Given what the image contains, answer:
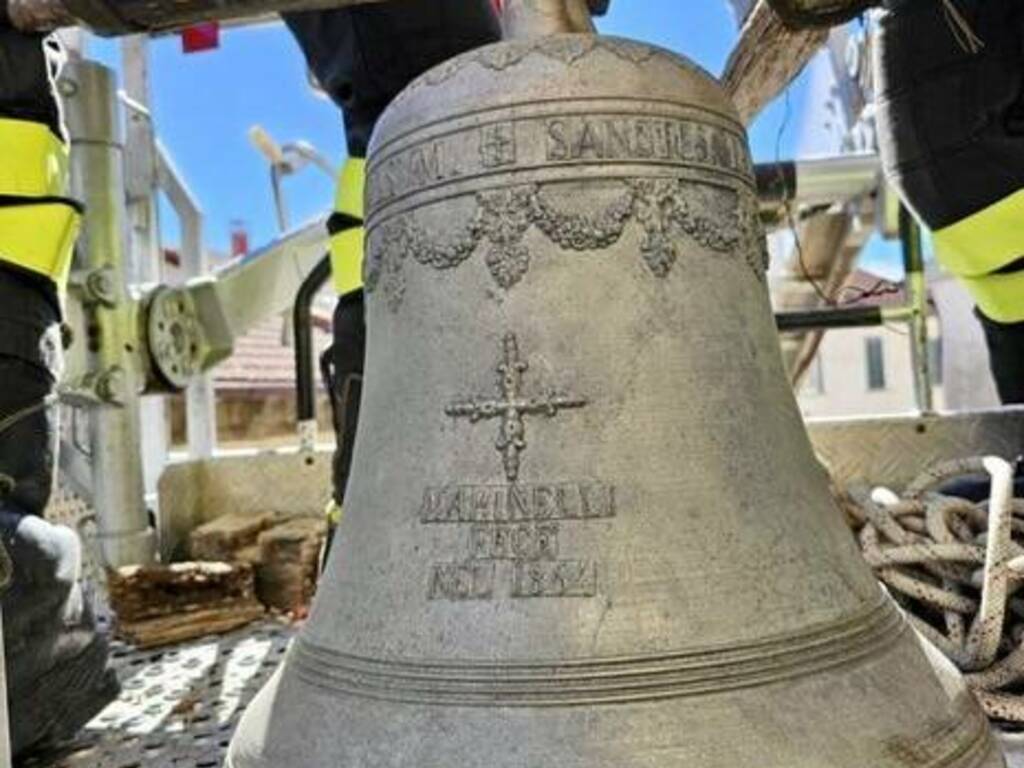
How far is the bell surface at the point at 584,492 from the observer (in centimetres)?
59

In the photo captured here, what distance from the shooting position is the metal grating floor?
3.56 feet

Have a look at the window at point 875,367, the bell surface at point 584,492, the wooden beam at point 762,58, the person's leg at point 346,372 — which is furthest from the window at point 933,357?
the window at point 875,367

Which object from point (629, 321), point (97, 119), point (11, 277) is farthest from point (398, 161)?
point (97, 119)

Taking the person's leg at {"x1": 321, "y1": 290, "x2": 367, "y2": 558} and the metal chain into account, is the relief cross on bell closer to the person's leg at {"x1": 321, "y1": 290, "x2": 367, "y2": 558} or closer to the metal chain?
the metal chain

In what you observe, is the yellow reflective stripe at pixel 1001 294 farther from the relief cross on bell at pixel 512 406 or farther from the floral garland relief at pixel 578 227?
the relief cross on bell at pixel 512 406

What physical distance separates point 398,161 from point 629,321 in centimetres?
20

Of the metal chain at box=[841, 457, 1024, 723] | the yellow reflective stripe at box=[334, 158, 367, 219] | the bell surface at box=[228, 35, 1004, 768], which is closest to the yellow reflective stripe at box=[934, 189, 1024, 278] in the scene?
the metal chain at box=[841, 457, 1024, 723]

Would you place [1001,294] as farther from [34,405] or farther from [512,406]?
[34,405]

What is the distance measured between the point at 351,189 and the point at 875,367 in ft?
45.4

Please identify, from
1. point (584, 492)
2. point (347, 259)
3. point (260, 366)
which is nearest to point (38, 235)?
point (347, 259)

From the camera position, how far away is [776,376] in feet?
2.47

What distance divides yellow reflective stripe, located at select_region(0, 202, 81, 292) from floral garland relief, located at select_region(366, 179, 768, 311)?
515 millimetres

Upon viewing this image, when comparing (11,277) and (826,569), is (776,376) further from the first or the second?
(11,277)

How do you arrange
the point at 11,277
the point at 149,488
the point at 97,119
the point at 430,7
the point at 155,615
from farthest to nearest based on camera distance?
the point at 149,488, the point at 97,119, the point at 155,615, the point at 430,7, the point at 11,277
